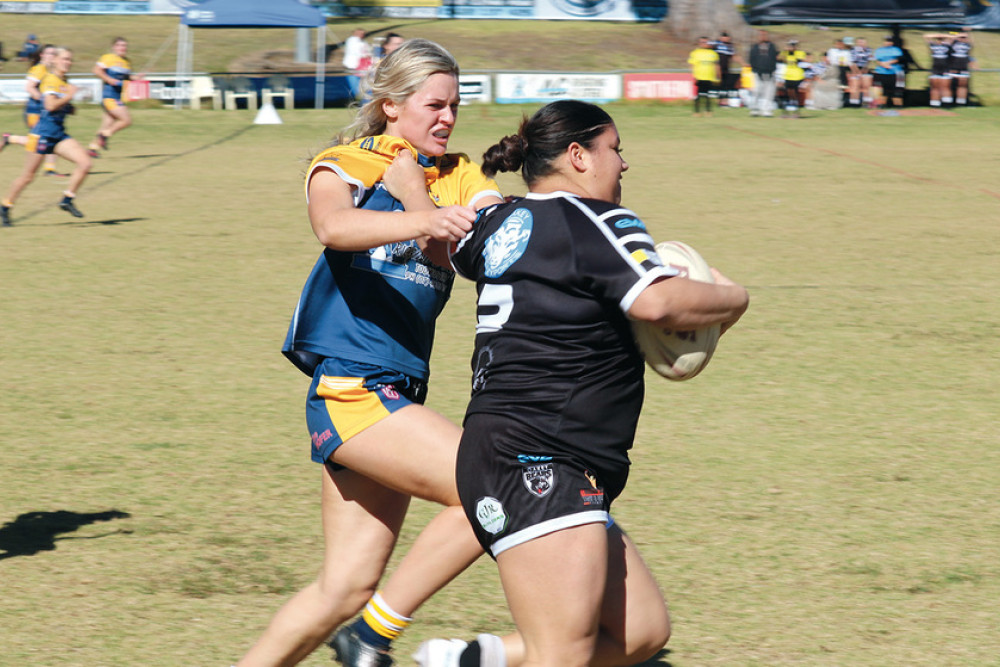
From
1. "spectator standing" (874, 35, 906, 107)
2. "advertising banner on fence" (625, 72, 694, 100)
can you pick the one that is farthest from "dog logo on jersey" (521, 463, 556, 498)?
"spectator standing" (874, 35, 906, 107)

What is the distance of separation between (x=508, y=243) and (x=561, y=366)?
34 cm

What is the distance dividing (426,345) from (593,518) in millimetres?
1013

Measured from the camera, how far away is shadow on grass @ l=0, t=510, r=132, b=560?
491 centimetres

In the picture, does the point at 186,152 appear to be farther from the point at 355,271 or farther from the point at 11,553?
the point at 355,271

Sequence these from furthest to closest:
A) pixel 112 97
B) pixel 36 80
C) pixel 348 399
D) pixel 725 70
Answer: pixel 725 70
pixel 112 97
pixel 36 80
pixel 348 399

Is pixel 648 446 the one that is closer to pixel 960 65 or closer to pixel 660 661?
pixel 660 661

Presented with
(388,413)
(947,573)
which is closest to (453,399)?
(947,573)

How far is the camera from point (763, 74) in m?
27.4

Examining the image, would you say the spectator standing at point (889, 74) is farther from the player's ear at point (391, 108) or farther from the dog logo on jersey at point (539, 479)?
the dog logo on jersey at point (539, 479)

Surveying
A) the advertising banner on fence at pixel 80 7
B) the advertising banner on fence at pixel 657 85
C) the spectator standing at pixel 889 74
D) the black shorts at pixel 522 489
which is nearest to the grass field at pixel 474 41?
the advertising banner on fence at pixel 80 7

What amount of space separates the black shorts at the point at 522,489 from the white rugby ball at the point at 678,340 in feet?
1.20

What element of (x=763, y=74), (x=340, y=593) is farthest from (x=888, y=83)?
(x=340, y=593)

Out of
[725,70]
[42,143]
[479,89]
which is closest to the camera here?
[42,143]

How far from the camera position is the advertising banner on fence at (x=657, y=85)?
2934 cm
